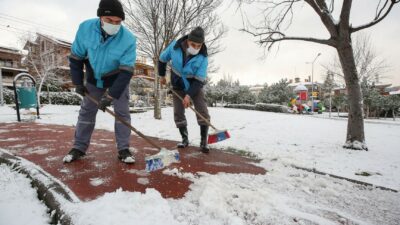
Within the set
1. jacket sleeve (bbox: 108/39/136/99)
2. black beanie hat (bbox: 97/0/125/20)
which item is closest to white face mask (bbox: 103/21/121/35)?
black beanie hat (bbox: 97/0/125/20)

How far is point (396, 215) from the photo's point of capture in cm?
200

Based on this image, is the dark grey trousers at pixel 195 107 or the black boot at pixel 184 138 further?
the black boot at pixel 184 138

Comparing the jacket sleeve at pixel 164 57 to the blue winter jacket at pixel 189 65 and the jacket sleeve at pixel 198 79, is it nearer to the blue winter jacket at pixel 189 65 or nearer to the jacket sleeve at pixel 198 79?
the blue winter jacket at pixel 189 65

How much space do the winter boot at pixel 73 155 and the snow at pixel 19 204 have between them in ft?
1.42

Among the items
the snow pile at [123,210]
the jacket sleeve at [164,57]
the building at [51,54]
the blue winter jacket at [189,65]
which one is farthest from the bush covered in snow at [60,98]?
the snow pile at [123,210]

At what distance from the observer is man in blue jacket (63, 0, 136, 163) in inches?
102

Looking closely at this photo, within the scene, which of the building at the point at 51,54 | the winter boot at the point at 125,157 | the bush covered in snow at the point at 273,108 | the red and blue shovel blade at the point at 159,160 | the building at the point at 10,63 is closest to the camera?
the red and blue shovel blade at the point at 159,160

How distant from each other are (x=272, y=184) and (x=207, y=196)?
810 millimetres

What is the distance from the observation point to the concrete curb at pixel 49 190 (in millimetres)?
1624

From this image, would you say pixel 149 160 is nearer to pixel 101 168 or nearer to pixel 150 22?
pixel 101 168

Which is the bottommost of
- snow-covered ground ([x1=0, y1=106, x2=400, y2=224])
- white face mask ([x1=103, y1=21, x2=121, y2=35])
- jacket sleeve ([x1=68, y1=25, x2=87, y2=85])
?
snow-covered ground ([x1=0, y1=106, x2=400, y2=224])

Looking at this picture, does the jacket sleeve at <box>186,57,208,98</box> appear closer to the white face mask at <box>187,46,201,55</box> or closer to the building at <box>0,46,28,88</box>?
the white face mask at <box>187,46,201,55</box>

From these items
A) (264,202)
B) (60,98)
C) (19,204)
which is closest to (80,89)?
(19,204)

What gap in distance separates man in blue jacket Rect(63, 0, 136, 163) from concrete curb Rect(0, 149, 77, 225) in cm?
39
